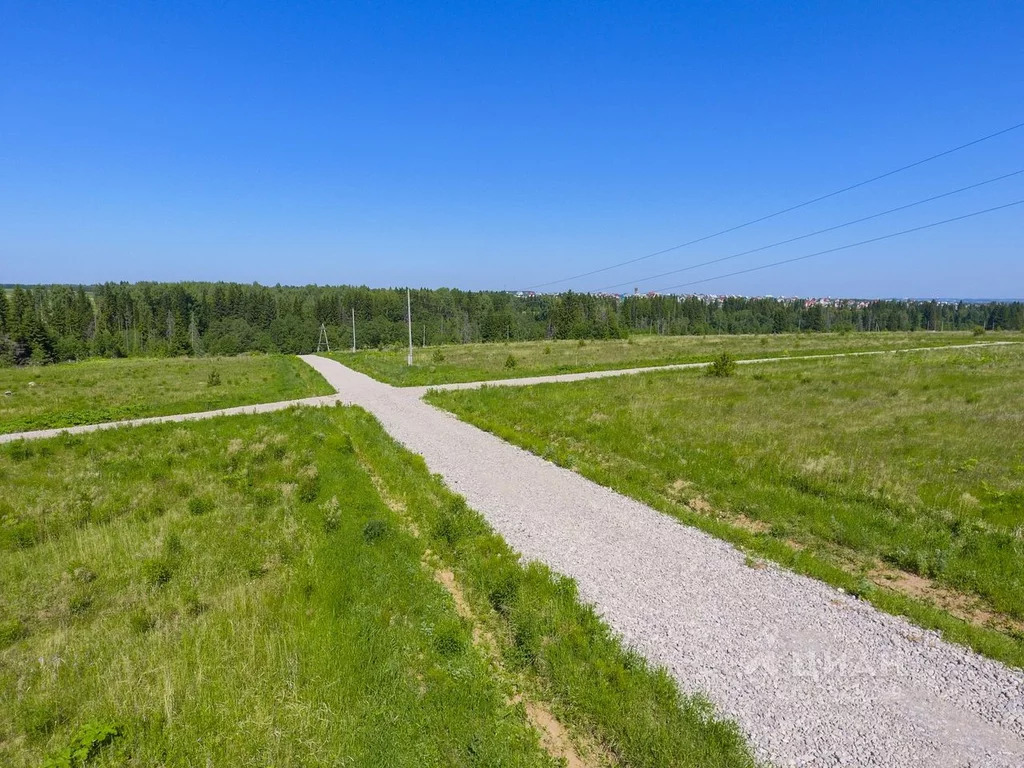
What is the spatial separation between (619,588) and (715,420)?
11797 mm

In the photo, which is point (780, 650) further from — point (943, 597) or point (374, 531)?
point (374, 531)

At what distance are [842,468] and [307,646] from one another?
12.1 metres

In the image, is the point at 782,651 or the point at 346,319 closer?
the point at 782,651

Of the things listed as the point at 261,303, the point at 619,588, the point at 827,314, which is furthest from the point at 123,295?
the point at 827,314

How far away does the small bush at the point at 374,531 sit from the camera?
932 centimetres

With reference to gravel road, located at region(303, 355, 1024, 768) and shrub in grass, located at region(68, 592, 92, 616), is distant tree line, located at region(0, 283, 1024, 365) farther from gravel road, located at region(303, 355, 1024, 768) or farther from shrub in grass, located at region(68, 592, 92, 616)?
gravel road, located at region(303, 355, 1024, 768)

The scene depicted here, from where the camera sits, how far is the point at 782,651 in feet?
19.8

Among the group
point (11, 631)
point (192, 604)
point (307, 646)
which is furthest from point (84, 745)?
point (11, 631)

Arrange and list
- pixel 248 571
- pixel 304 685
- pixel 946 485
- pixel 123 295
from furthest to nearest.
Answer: pixel 123 295 → pixel 946 485 → pixel 248 571 → pixel 304 685

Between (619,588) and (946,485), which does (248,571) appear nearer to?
(619,588)

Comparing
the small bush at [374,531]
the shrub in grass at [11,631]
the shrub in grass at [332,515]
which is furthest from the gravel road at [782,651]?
the shrub in grass at [11,631]

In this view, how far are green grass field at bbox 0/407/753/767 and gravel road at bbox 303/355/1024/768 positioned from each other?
556 millimetres

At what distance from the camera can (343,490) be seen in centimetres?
1220

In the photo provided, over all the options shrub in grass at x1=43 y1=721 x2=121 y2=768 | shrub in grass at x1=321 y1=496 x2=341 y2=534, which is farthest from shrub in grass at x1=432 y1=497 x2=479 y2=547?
shrub in grass at x1=43 y1=721 x2=121 y2=768
